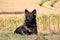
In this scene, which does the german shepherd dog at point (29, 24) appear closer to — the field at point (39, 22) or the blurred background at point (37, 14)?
the blurred background at point (37, 14)

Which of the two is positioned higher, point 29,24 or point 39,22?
point 29,24

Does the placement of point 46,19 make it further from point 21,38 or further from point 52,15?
point 21,38

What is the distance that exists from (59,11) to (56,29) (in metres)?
1.27

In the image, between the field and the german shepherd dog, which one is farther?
the field

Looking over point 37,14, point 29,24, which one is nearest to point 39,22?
point 37,14

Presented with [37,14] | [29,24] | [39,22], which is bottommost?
[39,22]

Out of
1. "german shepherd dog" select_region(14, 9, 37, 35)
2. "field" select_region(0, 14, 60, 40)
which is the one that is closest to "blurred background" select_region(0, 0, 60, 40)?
"field" select_region(0, 14, 60, 40)

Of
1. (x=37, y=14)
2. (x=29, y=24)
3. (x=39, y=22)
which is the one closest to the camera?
(x=29, y=24)

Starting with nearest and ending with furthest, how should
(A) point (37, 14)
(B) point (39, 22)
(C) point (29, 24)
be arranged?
(C) point (29, 24)
(B) point (39, 22)
(A) point (37, 14)

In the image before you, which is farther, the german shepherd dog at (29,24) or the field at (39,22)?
the field at (39,22)

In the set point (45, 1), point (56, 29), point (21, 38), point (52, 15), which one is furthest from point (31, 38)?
point (45, 1)

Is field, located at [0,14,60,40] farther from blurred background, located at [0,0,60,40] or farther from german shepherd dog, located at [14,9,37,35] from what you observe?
german shepherd dog, located at [14,9,37,35]

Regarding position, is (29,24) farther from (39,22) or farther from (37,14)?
(37,14)

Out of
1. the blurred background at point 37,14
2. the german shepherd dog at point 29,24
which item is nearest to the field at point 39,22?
the blurred background at point 37,14
